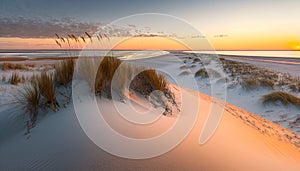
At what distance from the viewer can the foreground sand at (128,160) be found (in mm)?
2293

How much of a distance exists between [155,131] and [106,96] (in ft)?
5.06

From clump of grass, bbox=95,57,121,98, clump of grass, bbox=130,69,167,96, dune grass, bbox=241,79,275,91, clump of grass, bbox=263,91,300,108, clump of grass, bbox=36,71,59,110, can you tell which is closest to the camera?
clump of grass, bbox=36,71,59,110

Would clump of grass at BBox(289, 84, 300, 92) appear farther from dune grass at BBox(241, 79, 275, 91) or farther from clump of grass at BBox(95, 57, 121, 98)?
clump of grass at BBox(95, 57, 121, 98)

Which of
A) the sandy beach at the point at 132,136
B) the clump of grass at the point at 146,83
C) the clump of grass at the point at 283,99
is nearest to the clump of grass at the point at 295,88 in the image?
the clump of grass at the point at 283,99

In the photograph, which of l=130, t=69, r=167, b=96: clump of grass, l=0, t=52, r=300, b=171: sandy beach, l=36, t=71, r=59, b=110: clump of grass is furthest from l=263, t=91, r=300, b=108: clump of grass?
l=36, t=71, r=59, b=110: clump of grass

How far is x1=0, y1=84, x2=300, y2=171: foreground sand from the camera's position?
90.3 inches

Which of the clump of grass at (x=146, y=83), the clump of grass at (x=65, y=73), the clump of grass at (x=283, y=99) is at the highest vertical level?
the clump of grass at (x=65, y=73)

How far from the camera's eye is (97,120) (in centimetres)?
320

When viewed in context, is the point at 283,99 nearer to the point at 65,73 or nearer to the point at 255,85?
the point at 255,85

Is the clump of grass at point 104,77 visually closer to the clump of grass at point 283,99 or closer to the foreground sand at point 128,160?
the foreground sand at point 128,160

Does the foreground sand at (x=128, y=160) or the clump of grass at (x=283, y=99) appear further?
the clump of grass at (x=283, y=99)

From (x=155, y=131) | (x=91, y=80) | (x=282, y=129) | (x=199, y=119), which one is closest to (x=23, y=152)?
(x=155, y=131)

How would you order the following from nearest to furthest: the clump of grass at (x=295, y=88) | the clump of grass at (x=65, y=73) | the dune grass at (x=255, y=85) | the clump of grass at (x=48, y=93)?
the clump of grass at (x=48, y=93)
the clump of grass at (x=65, y=73)
the clump of grass at (x=295, y=88)
the dune grass at (x=255, y=85)

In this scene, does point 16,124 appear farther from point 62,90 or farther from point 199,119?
point 199,119
